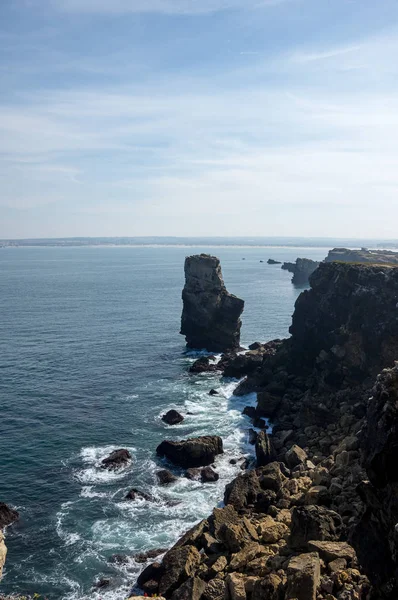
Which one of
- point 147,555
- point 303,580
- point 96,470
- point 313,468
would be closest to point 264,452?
point 313,468

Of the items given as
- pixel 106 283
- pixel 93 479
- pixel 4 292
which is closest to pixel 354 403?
pixel 93 479

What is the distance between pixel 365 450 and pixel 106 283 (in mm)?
181325

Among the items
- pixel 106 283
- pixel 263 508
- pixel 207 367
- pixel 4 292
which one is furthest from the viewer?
pixel 106 283

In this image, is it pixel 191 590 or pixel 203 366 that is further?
pixel 203 366

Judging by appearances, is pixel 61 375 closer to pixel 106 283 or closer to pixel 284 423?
pixel 284 423

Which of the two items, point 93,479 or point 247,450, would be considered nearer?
point 93,479

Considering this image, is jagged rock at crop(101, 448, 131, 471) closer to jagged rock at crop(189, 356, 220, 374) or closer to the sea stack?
jagged rock at crop(189, 356, 220, 374)

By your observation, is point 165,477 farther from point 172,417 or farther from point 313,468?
point 313,468

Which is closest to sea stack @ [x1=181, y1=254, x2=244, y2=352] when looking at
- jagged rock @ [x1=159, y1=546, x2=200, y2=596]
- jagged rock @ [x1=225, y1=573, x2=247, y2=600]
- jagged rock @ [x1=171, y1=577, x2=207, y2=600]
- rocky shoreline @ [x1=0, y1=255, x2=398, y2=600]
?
rocky shoreline @ [x1=0, y1=255, x2=398, y2=600]

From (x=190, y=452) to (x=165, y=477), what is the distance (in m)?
4.29

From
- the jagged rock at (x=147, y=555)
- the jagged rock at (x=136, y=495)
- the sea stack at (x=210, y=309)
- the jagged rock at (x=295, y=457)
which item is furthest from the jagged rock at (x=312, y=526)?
the sea stack at (x=210, y=309)

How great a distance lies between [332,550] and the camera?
95.0 ft

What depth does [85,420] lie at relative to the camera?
62.2 m

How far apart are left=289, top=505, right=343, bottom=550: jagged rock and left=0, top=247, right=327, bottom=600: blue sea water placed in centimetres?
1222
